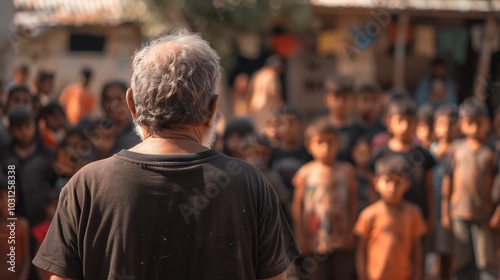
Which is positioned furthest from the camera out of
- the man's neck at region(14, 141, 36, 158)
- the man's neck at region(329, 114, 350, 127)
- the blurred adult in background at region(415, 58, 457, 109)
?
the blurred adult in background at region(415, 58, 457, 109)

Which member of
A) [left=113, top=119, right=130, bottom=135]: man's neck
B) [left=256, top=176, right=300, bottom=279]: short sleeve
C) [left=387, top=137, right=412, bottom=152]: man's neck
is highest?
[left=256, top=176, right=300, bottom=279]: short sleeve

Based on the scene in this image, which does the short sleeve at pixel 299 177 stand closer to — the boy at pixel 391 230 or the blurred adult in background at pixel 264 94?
the boy at pixel 391 230

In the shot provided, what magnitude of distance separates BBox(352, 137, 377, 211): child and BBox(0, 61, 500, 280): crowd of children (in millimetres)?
10

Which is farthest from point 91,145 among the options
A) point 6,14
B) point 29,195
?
point 6,14

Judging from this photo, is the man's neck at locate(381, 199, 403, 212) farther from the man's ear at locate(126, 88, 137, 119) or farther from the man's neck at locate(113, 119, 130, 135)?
the man's ear at locate(126, 88, 137, 119)

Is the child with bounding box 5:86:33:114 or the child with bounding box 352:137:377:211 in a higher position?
the child with bounding box 5:86:33:114

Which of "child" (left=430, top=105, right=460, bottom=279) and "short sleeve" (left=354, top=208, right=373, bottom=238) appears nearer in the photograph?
"short sleeve" (left=354, top=208, right=373, bottom=238)

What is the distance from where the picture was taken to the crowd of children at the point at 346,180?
21.4 ft

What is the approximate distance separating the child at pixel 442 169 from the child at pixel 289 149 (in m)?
1.09

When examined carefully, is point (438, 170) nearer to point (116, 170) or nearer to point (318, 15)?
point (116, 170)

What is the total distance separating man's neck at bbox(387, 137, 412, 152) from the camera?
6926 millimetres

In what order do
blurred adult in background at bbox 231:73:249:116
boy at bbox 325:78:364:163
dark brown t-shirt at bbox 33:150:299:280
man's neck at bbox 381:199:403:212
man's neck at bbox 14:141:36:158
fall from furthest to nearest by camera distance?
blurred adult in background at bbox 231:73:249:116 < boy at bbox 325:78:364:163 < man's neck at bbox 14:141:36:158 < man's neck at bbox 381:199:403:212 < dark brown t-shirt at bbox 33:150:299:280

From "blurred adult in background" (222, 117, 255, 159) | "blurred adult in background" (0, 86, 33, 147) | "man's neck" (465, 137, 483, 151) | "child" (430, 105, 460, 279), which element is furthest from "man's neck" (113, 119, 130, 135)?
"man's neck" (465, 137, 483, 151)

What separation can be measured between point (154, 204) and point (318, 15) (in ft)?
40.1
